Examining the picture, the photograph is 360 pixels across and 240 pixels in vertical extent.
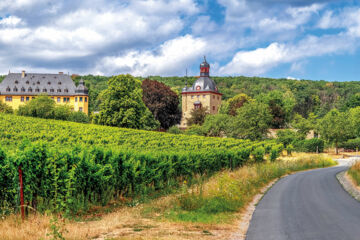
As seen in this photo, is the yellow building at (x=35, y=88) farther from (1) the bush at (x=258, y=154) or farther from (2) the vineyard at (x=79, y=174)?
(2) the vineyard at (x=79, y=174)

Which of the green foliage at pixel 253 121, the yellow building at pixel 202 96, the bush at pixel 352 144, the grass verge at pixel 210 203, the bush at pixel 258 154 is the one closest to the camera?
the grass verge at pixel 210 203

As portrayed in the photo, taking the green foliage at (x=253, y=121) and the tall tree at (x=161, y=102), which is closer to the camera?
the green foliage at (x=253, y=121)

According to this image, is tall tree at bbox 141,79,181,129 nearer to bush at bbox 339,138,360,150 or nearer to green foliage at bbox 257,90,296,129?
green foliage at bbox 257,90,296,129

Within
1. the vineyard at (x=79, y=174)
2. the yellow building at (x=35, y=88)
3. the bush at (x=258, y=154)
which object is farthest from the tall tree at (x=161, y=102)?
the vineyard at (x=79, y=174)

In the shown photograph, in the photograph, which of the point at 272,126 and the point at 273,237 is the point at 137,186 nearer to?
the point at 273,237

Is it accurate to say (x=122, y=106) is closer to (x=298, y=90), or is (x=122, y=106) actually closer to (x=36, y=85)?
(x=36, y=85)

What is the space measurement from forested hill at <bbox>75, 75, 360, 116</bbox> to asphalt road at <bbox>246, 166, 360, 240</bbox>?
88.1 meters

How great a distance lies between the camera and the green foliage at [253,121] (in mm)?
73438

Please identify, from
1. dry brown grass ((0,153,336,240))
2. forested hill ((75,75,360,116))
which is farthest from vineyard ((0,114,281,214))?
forested hill ((75,75,360,116))

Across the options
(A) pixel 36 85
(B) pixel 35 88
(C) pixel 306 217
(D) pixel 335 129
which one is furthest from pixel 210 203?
(A) pixel 36 85

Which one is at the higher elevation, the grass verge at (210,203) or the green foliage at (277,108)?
the green foliage at (277,108)

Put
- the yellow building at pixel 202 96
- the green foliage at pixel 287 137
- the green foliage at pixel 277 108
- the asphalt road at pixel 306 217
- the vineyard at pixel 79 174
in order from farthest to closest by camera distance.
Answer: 1. the yellow building at pixel 202 96
2. the green foliage at pixel 277 108
3. the green foliage at pixel 287 137
4. the vineyard at pixel 79 174
5. the asphalt road at pixel 306 217

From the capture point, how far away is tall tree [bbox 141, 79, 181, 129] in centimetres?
8732

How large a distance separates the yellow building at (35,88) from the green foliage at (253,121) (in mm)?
51333
